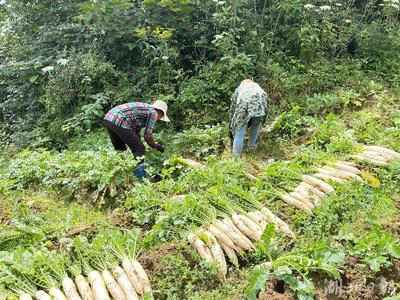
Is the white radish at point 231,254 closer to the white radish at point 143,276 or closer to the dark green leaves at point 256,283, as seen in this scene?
the dark green leaves at point 256,283

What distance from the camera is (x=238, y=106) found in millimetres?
6059

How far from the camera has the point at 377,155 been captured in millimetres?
5328

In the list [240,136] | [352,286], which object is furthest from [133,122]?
[352,286]

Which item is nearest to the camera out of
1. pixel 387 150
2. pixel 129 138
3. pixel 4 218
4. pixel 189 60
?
pixel 4 218

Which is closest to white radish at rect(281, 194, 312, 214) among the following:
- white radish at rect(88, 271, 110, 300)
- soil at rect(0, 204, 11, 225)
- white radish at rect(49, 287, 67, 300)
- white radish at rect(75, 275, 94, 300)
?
white radish at rect(88, 271, 110, 300)

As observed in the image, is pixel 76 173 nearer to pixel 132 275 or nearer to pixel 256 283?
pixel 132 275

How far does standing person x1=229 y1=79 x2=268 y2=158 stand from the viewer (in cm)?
596

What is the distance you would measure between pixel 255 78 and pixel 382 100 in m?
2.50

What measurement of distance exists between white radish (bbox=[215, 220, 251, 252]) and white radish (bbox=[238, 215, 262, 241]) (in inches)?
6.7

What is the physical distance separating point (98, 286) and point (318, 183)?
2.73 m

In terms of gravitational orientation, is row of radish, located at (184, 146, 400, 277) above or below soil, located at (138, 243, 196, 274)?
above

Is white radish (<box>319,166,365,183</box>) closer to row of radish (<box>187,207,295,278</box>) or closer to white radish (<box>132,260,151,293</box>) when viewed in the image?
row of radish (<box>187,207,295,278</box>)

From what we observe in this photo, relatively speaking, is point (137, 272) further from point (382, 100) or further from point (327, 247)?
point (382, 100)

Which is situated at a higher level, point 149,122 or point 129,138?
point 149,122
